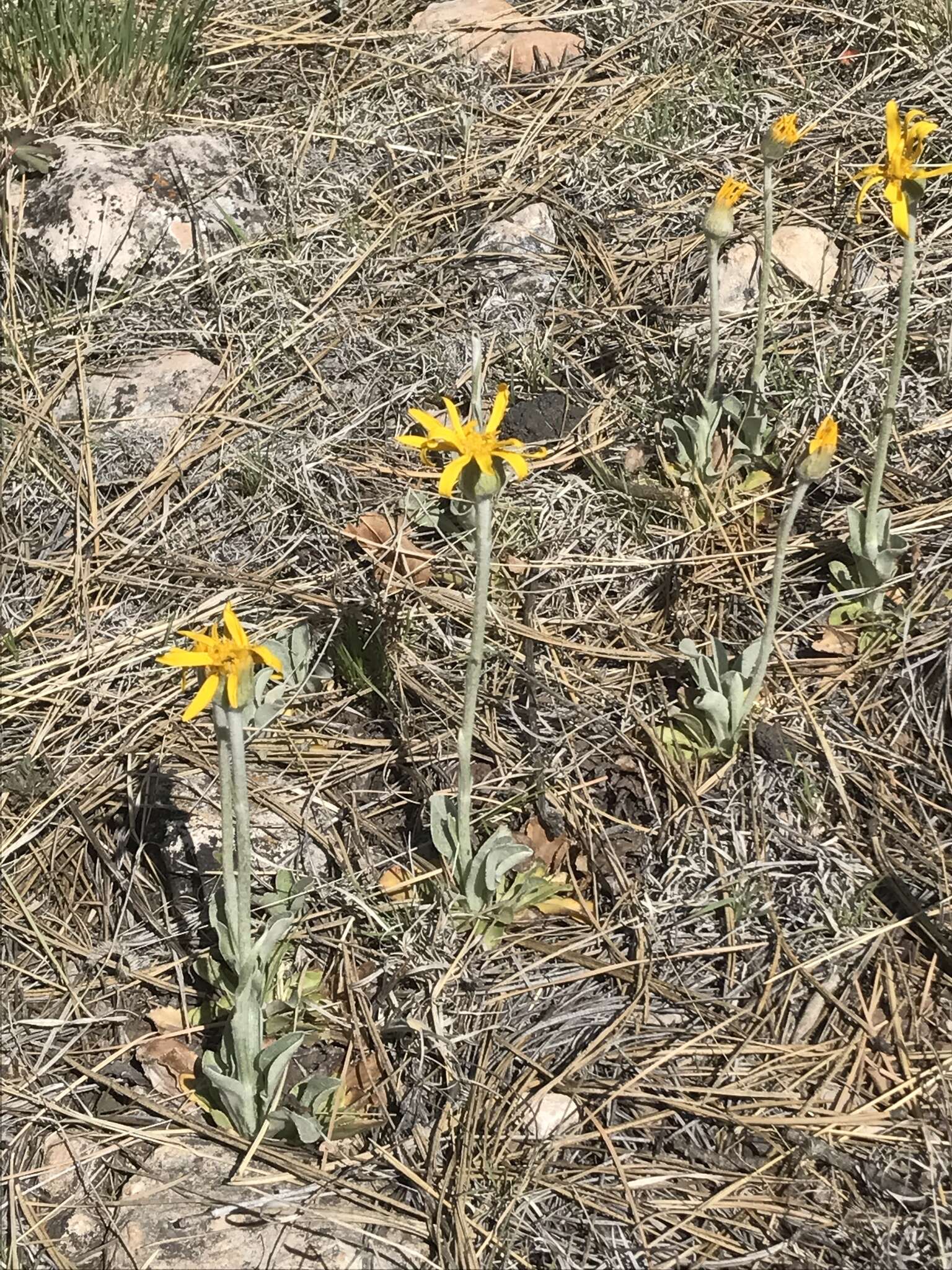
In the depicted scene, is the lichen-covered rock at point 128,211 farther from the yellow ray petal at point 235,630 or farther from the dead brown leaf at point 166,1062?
the dead brown leaf at point 166,1062

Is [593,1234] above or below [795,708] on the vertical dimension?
below

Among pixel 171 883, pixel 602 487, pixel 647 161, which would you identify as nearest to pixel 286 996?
pixel 171 883

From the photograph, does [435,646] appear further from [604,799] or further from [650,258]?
[650,258]

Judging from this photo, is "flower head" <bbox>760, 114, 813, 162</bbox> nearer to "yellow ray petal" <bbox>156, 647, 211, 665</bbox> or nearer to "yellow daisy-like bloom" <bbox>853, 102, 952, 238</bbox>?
"yellow daisy-like bloom" <bbox>853, 102, 952, 238</bbox>

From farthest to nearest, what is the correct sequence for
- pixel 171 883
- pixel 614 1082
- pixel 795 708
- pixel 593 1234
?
pixel 795 708 < pixel 171 883 < pixel 614 1082 < pixel 593 1234

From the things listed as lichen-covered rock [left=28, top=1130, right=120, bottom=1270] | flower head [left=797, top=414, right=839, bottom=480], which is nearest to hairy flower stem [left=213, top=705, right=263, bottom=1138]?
lichen-covered rock [left=28, top=1130, right=120, bottom=1270]

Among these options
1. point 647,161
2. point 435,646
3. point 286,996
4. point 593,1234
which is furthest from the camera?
point 647,161

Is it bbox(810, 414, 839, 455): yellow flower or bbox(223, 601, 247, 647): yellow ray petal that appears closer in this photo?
bbox(223, 601, 247, 647): yellow ray petal
